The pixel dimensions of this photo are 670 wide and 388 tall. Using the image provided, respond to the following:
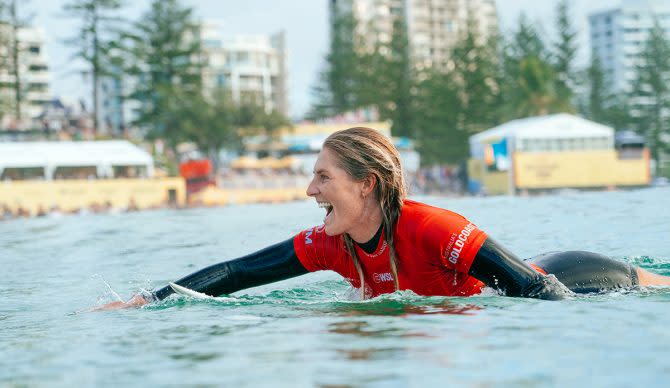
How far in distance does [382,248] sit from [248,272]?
2.44ft

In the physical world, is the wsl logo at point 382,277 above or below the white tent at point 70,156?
below

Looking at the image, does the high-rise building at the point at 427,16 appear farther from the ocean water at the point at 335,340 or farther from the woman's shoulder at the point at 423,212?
the woman's shoulder at the point at 423,212

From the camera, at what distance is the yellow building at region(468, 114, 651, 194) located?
94.5 ft

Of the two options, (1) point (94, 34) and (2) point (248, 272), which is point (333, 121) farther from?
(2) point (248, 272)

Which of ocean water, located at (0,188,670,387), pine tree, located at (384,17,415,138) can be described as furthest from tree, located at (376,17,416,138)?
ocean water, located at (0,188,670,387)

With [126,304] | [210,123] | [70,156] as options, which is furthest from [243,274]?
[210,123]

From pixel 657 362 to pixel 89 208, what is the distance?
24.6 m

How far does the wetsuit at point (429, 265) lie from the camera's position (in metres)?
3.79

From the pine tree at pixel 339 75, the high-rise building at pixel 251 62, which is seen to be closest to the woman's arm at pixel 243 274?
the pine tree at pixel 339 75

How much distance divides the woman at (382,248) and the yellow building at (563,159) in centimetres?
2472

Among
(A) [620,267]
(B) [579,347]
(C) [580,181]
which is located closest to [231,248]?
(A) [620,267]

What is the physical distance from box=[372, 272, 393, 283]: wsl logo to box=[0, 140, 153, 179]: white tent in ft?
87.6

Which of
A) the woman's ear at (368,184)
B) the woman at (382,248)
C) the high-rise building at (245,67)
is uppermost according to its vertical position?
the high-rise building at (245,67)

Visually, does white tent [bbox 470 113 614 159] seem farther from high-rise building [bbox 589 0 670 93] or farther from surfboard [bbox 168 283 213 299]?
high-rise building [bbox 589 0 670 93]
